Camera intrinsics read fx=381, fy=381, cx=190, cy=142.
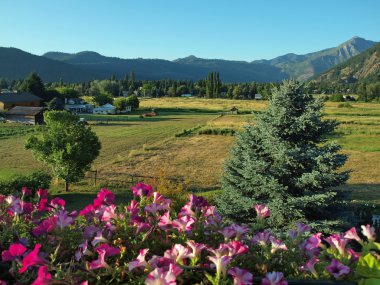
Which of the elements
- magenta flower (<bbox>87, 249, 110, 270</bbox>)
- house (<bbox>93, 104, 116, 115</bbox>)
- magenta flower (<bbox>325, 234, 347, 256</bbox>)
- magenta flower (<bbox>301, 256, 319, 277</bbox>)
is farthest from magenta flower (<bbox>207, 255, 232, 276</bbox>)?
house (<bbox>93, 104, 116, 115</bbox>)

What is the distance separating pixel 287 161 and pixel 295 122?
60.5 inches

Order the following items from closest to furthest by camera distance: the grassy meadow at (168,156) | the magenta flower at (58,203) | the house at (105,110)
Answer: the magenta flower at (58,203)
the grassy meadow at (168,156)
the house at (105,110)

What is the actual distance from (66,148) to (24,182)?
4711mm

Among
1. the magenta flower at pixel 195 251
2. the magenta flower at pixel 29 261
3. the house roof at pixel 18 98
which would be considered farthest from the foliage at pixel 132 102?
the magenta flower at pixel 29 261

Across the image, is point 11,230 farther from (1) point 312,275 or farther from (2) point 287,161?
(2) point 287,161

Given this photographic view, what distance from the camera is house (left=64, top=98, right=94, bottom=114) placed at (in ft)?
333

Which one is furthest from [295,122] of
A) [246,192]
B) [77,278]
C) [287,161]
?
[77,278]

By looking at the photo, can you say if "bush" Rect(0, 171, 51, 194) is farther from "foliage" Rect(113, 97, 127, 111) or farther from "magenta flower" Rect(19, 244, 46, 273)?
"foliage" Rect(113, 97, 127, 111)

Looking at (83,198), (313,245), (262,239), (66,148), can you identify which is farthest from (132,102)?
(313,245)

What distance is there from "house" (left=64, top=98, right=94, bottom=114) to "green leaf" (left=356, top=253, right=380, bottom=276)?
10210 centimetres

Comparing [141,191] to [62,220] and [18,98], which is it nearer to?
[62,220]

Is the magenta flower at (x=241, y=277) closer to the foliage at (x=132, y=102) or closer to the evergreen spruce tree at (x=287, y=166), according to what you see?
the evergreen spruce tree at (x=287, y=166)

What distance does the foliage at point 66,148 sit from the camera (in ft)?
94.0

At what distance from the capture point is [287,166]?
1366cm
